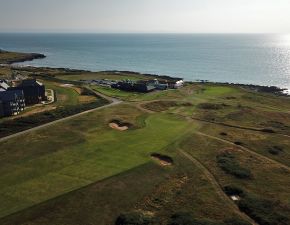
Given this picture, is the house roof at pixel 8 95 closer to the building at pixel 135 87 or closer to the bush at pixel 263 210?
the building at pixel 135 87

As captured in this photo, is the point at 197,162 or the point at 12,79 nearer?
the point at 197,162

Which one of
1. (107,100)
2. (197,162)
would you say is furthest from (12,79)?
(197,162)

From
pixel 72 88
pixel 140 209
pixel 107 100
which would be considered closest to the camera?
pixel 140 209

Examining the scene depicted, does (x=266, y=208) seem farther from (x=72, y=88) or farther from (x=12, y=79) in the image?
(x=12, y=79)

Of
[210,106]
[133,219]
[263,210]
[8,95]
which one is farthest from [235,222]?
[8,95]

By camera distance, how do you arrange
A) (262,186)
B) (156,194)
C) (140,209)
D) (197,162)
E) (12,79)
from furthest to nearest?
(12,79)
(197,162)
(262,186)
(156,194)
(140,209)
